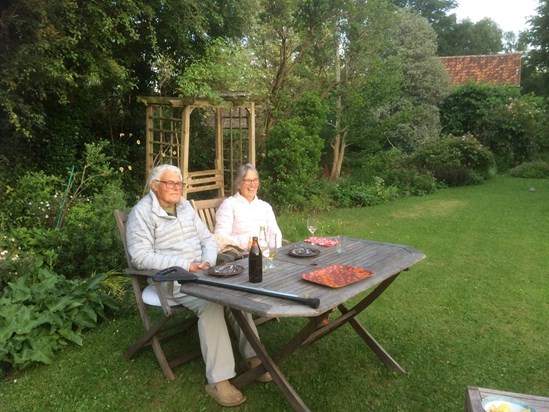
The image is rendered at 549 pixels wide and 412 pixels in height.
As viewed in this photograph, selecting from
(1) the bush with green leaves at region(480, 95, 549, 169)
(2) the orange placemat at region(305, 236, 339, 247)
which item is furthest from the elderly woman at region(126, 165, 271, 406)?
(1) the bush with green leaves at region(480, 95, 549, 169)

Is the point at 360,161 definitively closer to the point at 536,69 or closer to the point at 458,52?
the point at 536,69

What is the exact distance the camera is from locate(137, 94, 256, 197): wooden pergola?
294 inches

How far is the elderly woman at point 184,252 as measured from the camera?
2740 mm

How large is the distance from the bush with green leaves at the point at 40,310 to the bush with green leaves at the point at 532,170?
1281 cm

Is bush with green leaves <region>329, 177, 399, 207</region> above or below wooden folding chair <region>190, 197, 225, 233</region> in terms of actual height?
below

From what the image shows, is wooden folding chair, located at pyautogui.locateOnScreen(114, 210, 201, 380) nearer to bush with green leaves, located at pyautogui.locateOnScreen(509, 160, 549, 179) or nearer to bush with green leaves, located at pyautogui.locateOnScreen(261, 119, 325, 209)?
bush with green leaves, located at pyautogui.locateOnScreen(261, 119, 325, 209)

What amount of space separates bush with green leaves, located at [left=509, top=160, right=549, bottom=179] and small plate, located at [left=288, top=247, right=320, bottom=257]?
39.8ft

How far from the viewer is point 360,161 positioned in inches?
497

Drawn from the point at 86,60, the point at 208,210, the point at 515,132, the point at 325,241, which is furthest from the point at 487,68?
the point at 325,241

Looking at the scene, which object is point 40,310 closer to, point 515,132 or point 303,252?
point 303,252

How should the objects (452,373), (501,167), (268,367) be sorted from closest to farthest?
(268,367)
(452,373)
(501,167)

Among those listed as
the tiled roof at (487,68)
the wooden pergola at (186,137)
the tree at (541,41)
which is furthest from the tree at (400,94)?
the tiled roof at (487,68)

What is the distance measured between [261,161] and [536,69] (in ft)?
55.8

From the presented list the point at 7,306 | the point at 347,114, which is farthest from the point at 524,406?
the point at 347,114
